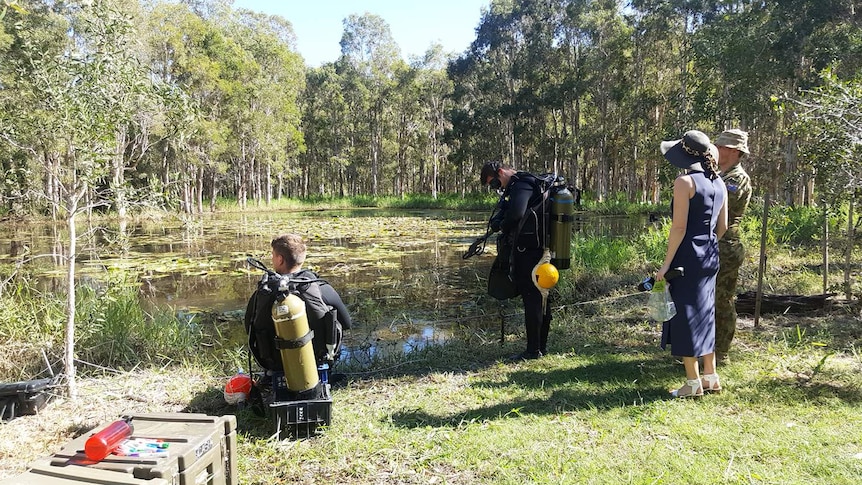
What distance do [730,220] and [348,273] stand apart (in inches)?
279

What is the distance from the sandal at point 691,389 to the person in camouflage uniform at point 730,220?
0.88 metres

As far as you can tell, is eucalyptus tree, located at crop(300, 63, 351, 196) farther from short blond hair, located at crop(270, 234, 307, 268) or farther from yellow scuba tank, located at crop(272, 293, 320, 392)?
yellow scuba tank, located at crop(272, 293, 320, 392)

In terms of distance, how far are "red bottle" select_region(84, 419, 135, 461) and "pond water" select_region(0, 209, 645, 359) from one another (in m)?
2.00

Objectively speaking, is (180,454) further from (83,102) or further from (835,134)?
(835,134)

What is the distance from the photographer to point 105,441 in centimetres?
197

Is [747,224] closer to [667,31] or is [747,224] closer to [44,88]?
[44,88]

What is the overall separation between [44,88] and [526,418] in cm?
386

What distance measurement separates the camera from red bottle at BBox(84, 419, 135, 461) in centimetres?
195

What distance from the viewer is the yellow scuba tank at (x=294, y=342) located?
295cm

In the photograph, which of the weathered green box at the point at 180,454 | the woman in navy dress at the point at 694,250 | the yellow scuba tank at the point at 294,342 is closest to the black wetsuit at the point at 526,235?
the woman in navy dress at the point at 694,250

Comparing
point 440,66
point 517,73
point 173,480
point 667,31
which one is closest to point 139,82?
point 173,480

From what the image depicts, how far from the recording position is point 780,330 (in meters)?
4.93

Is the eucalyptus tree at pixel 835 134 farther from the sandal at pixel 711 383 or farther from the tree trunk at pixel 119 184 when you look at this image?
the tree trunk at pixel 119 184

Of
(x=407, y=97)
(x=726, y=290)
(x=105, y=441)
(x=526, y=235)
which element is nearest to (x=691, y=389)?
(x=726, y=290)
